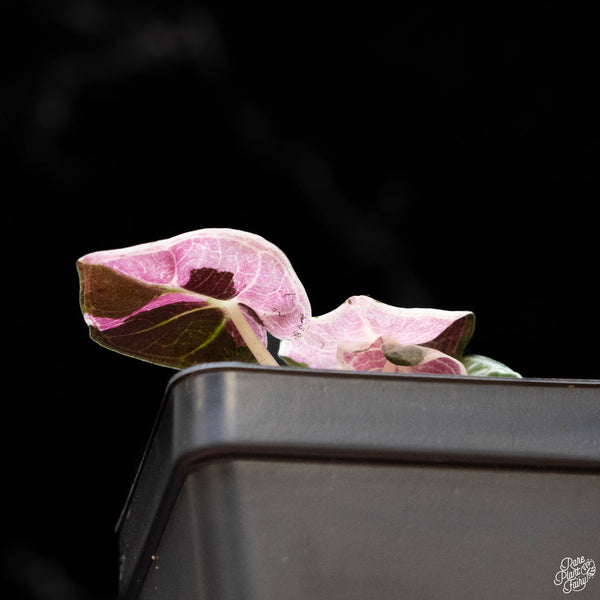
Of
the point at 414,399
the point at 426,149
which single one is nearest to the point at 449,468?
the point at 414,399

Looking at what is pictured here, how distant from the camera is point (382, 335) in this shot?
0.22 meters

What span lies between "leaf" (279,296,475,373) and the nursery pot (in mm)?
45

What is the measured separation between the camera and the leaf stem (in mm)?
207

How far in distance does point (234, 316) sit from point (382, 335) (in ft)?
0.14

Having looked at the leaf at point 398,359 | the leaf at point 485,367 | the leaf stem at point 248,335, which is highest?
the leaf stem at point 248,335

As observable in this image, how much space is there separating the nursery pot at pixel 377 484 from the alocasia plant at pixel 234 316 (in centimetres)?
4

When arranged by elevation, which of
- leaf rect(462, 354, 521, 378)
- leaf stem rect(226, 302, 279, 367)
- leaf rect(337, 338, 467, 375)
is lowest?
leaf rect(462, 354, 521, 378)

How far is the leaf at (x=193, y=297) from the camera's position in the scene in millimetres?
188

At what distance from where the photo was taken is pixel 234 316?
0.21 metres

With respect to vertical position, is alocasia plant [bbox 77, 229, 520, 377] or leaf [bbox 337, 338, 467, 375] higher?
alocasia plant [bbox 77, 229, 520, 377]

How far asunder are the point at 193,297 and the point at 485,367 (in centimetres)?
9

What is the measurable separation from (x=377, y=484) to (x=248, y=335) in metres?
0.07

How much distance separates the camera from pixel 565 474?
0.53ft

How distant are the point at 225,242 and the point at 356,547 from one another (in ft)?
0.26
